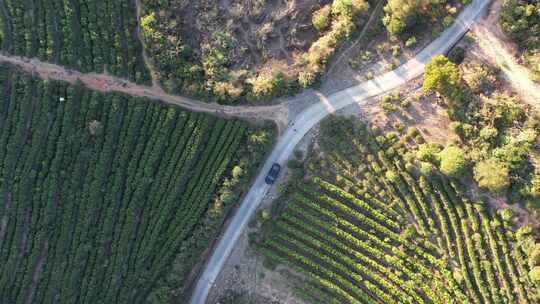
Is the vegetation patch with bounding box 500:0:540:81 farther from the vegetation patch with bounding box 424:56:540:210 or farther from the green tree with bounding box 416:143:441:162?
the green tree with bounding box 416:143:441:162

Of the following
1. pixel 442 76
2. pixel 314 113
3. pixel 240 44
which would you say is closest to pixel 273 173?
pixel 314 113

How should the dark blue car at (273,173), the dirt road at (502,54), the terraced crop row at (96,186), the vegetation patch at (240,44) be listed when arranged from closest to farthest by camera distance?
the dirt road at (502,54) < the vegetation patch at (240,44) < the terraced crop row at (96,186) < the dark blue car at (273,173)

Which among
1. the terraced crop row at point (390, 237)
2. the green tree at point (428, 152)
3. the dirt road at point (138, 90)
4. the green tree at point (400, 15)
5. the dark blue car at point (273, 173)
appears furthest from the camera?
the dark blue car at point (273, 173)

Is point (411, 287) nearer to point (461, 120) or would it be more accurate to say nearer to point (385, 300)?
point (385, 300)

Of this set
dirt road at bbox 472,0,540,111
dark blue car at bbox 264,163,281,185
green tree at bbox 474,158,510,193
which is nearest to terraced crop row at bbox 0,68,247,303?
dark blue car at bbox 264,163,281,185

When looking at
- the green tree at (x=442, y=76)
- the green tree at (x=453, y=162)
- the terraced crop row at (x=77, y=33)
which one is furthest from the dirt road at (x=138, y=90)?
the green tree at (x=453, y=162)

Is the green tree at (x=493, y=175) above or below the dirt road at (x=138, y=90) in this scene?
below

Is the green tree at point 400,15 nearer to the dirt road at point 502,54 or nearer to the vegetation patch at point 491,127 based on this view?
the vegetation patch at point 491,127
